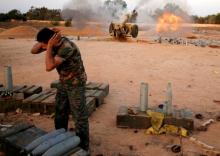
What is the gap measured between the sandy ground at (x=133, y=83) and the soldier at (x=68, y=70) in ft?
2.40

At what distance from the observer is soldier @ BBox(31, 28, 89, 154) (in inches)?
190

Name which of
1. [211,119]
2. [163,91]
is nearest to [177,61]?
[163,91]

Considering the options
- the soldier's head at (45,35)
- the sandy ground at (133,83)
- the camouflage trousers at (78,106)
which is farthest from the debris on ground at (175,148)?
the soldier's head at (45,35)

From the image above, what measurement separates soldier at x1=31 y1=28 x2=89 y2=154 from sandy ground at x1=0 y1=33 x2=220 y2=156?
0.73m

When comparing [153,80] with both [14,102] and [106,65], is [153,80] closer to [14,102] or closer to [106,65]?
[106,65]

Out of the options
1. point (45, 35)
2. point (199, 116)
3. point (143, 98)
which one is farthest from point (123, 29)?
point (45, 35)

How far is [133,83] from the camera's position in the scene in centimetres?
1096

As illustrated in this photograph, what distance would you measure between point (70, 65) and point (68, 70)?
0.27 feet

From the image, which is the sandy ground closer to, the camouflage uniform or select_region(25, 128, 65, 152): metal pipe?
the camouflage uniform

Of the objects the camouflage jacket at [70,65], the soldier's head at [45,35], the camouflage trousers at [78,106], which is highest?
the soldier's head at [45,35]

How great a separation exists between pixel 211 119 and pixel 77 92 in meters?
3.40

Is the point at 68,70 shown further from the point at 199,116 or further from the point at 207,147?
the point at 199,116

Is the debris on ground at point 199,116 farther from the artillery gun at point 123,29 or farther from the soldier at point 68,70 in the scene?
the artillery gun at point 123,29

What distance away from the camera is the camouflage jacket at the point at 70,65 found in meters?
4.92
